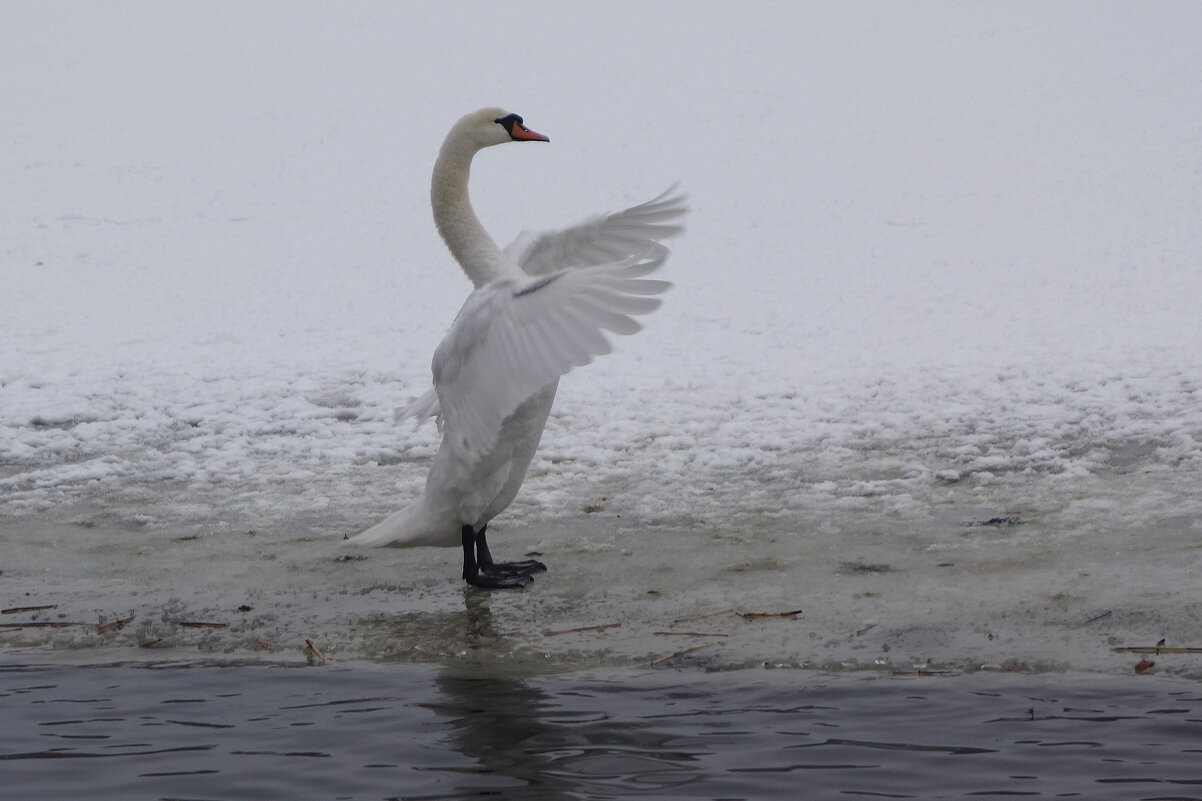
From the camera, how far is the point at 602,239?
629 cm

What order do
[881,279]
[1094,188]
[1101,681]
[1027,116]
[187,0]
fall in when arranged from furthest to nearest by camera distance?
[187,0] < [1027,116] < [1094,188] < [881,279] < [1101,681]

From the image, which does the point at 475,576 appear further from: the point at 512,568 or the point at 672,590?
the point at 672,590

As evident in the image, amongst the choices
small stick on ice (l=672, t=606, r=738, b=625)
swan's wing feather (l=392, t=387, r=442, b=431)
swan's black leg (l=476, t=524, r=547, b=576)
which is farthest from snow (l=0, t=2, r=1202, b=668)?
small stick on ice (l=672, t=606, r=738, b=625)

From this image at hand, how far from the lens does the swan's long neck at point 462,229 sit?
19.3 ft

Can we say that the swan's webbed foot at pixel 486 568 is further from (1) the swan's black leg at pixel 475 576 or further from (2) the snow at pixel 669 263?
(2) the snow at pixel 669 263

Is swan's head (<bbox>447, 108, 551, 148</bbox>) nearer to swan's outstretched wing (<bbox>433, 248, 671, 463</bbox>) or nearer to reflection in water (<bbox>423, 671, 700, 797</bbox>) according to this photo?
swan's outstretched wing (<bbox>433, 248, 671, 463</bbox>)

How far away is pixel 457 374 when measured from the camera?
549cm

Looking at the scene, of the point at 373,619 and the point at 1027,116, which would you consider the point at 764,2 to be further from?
the point at 373,619

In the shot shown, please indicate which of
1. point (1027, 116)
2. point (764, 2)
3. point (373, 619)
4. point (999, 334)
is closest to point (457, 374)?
point (373, 619)

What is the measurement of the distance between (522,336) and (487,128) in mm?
1412

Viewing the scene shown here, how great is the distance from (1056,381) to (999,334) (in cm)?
148

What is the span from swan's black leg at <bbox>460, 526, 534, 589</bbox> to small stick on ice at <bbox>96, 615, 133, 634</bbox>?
133 centimetres

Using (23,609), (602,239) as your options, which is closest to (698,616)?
(602,239)

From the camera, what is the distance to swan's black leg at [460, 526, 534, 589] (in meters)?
5.80
